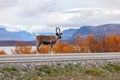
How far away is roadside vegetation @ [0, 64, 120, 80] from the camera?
66.0ft

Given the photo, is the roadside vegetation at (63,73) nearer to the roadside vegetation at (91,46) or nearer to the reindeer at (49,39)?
the reindeer at (49,39)

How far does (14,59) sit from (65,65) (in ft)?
8.47


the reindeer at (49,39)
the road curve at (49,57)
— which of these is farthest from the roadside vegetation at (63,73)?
the reindeer at (49,39)

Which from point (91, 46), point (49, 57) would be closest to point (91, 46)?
point (91, 46)

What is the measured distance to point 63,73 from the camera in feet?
70.1

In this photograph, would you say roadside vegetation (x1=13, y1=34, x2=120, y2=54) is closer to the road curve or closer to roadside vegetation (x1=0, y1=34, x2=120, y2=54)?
roadside vegetation (x1=0, y1=34, x2=120, y2=54)

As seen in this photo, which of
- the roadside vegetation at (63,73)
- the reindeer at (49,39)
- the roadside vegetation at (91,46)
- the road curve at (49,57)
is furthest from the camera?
the roadside vegetation at (91,46)

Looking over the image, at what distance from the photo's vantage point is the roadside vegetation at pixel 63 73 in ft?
66.0

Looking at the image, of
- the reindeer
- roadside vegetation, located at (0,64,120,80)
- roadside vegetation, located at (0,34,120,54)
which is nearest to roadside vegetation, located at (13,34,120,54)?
roadside vegetation, located at (0,34,120,54)

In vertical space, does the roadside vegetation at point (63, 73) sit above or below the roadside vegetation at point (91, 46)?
above

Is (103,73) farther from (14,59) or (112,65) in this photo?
(14,59)

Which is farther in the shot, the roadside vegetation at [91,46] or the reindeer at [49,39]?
the roadside vegetation at [91,46]

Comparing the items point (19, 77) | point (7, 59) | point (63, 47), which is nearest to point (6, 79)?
point (19, 77)

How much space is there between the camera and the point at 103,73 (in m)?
22.6
